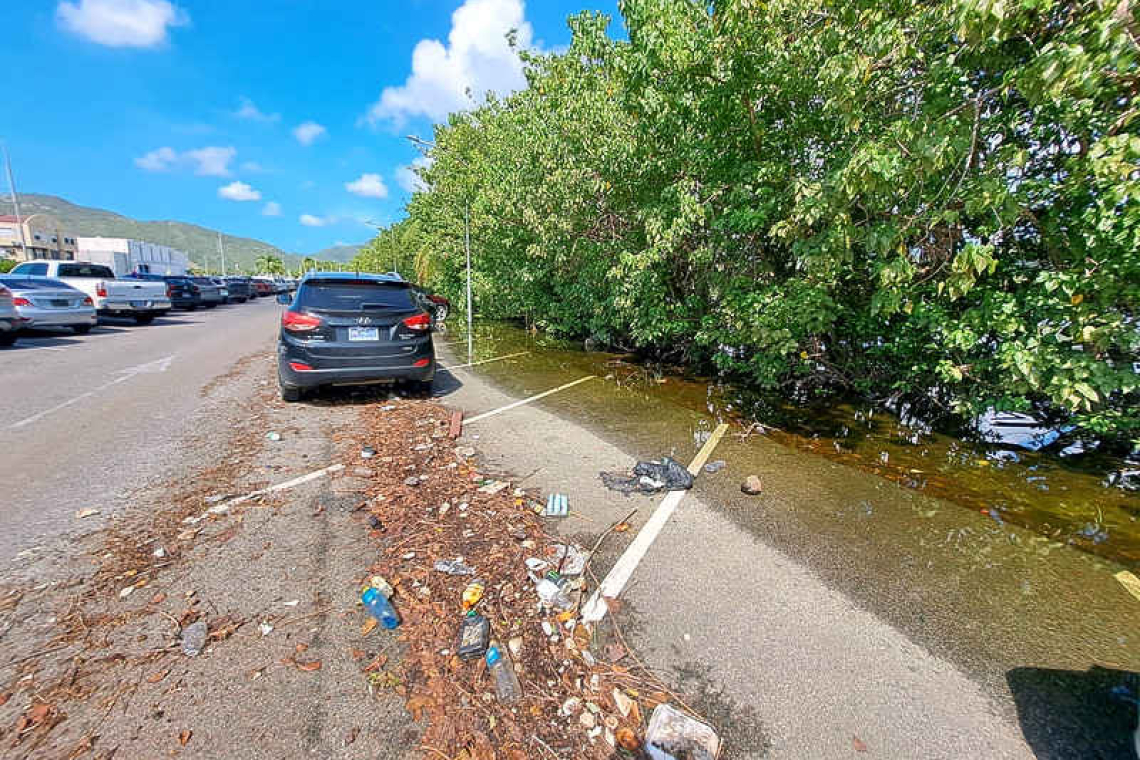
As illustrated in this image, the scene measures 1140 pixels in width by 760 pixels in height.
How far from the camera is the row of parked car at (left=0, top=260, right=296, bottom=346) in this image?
34.3ft

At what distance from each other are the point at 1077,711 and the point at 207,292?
3229cm

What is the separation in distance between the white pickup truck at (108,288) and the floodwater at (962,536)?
16289 millimetres

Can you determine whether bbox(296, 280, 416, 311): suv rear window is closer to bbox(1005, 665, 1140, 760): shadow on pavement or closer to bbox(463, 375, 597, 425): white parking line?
bbox(463, 375, 597, 425): white parking line

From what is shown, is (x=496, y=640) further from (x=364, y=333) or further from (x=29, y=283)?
(x=29, y=283)

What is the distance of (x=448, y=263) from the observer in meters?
22.2

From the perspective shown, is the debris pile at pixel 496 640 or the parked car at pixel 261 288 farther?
the parked car at pixel 261 288

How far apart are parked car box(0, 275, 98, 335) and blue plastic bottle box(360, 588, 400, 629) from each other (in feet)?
A: 46.7

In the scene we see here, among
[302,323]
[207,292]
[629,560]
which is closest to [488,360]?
[302,323]

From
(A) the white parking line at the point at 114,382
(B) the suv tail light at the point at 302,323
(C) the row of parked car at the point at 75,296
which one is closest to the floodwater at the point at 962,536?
(B) the suv tail light at the point at 302,323

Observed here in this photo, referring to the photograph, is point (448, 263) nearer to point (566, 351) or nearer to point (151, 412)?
point (566, 351)

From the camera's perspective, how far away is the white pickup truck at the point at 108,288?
13.9m

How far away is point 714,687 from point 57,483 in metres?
5.38

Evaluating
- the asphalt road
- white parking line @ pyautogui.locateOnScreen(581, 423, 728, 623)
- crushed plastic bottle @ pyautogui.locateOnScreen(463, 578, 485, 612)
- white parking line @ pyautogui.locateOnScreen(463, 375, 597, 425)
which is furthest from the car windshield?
white parking line @ pyautogui.locateOnScreen(581, 423, 728, 623)

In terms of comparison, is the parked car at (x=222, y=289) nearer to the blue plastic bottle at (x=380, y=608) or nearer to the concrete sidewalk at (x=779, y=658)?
the blue plastic bottle at (x=380, y=608)
